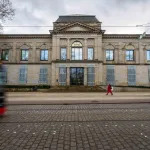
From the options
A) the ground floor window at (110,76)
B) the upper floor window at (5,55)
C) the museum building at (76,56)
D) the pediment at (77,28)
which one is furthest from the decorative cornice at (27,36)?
the ground floor window at (110,76)

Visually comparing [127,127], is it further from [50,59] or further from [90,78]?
[50,59]

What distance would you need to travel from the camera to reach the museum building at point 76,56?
156 ft

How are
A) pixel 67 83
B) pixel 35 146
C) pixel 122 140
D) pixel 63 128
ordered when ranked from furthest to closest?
pixel 67 83, pixel 63 128, pixel 122 140, pixel 35 146

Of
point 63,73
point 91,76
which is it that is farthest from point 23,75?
point 91,76

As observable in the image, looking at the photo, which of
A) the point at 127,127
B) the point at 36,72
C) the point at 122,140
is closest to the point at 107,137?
the point at 122,140

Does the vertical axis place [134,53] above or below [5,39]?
below

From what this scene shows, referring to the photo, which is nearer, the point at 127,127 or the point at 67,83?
the point at 127,127

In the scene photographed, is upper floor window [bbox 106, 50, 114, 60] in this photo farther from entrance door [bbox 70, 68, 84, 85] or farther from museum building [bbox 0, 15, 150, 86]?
entrance door [bbox 70, 68, 84, 85]

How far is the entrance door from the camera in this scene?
157 feet

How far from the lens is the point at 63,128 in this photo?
25.6ft

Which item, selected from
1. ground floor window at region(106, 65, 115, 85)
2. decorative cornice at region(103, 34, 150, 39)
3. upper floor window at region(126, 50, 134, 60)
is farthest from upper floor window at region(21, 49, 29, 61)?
upper floor window at region(126, 50, 134, 60)

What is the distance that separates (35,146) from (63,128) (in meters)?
2.37

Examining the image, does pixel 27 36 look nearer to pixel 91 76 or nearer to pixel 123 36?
pixel 91 76

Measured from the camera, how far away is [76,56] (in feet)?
160
